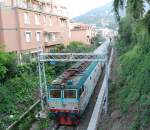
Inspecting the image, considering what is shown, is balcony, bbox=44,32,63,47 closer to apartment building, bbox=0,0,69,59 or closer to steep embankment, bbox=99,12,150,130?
apartment building, bbox=0,0,69,59

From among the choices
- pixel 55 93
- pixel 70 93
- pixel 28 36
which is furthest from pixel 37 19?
pixel 70 93

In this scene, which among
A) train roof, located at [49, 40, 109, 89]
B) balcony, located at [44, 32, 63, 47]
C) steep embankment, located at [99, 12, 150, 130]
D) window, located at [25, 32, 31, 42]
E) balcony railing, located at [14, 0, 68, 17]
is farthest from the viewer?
balcony, located at [44, 32, 63, 47]

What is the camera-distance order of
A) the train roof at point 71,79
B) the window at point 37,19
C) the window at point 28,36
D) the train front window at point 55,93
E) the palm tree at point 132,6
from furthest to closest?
the window at point 37,19 < the window at point 28,36 < the train front window at point 55,93 < the train roof at point 71,79 < the palm tree at point 132,6

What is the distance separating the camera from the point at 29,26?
102 ft

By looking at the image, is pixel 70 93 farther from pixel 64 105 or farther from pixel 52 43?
pixel 52 43

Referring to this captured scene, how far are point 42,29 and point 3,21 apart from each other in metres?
10.1

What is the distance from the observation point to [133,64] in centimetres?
1794

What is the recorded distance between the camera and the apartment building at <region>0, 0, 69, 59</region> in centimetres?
2673

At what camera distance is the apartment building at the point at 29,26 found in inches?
1053

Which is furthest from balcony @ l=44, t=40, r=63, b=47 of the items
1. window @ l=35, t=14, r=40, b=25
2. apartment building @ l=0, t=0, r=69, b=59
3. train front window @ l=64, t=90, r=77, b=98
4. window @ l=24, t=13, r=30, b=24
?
train front window @ l=64, t=90, r=77, b=98

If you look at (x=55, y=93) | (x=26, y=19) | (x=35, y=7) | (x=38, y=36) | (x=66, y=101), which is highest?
(x=35, y=7)

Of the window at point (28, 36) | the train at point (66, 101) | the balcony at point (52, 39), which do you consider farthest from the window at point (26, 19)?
the train at point (66, 101)

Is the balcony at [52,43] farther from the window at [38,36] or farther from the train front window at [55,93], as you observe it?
the train front window at [55,93]

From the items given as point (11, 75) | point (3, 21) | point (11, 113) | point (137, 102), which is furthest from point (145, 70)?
point (3, 21)
